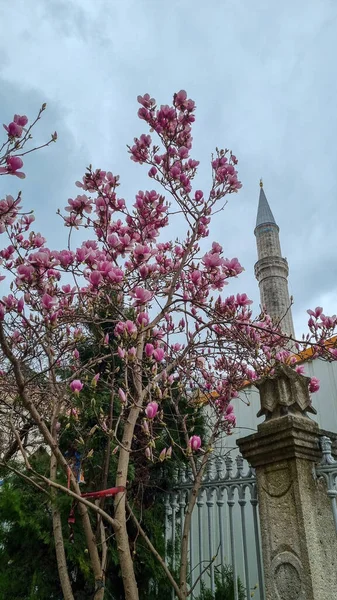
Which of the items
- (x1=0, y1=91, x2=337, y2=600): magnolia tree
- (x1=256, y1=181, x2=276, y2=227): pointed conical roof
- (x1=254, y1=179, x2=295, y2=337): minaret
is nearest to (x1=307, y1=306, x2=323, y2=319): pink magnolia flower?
(x1=0, y1=91, x2=337, y2=600): magnolia tree

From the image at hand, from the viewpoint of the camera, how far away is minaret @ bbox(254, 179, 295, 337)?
28.1 metres

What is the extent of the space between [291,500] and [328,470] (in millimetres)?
284

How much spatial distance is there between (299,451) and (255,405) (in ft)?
9.08

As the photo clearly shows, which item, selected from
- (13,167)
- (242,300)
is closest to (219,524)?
(242,300)

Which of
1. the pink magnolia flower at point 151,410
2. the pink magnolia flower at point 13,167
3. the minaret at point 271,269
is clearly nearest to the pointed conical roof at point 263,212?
the minaret at point 271,269

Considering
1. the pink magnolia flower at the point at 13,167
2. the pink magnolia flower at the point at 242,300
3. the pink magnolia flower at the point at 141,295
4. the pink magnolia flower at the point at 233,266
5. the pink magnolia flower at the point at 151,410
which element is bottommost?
the pink magnolia flower at the point at 151,410

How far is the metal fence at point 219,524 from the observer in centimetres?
316

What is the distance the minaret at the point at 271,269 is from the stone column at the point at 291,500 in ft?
80.2

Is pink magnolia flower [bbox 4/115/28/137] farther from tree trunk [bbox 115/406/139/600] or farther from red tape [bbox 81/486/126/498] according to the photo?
red tape [bbox 81/486/126/498]

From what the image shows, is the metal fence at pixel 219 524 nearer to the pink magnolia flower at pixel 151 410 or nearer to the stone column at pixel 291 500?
the stone column at pixel 291 500

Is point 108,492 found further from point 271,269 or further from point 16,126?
point 271,269

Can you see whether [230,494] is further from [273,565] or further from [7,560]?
[7,560]

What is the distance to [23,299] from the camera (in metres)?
3.03

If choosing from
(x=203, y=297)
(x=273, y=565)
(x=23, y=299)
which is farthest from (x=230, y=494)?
(x=23, y=299)
